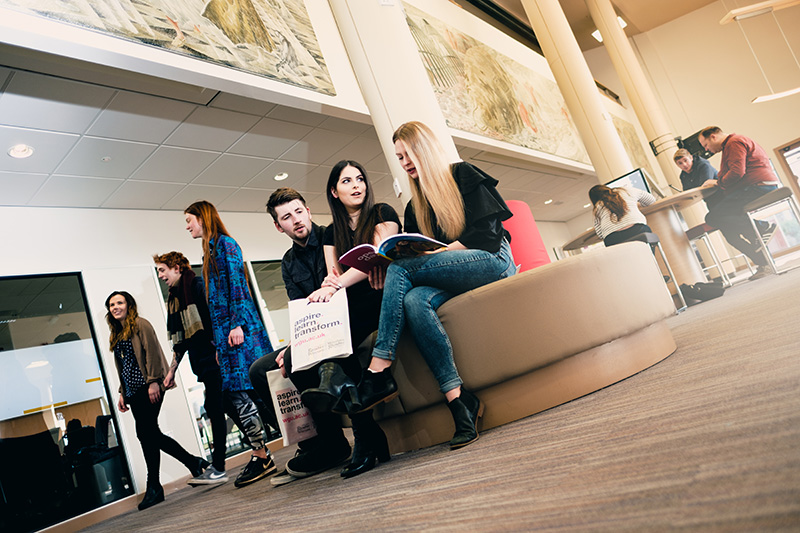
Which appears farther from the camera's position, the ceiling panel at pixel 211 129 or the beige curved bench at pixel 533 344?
the ceiling panel at pixel 211 129

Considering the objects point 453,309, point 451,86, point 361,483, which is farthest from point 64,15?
point 451,86

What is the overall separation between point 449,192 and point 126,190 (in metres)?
4.90

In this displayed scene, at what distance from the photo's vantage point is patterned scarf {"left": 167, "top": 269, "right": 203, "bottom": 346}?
2971 millimetres

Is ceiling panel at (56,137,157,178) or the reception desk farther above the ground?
ceiling panel at (56,137,157,178)

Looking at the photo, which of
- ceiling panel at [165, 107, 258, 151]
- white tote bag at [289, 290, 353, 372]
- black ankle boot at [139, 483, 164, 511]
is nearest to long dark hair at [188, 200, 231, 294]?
white tote bag at [289, 290, 353, 372]

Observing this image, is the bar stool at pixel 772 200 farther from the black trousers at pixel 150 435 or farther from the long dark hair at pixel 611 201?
the black trousers at pixel 150 435

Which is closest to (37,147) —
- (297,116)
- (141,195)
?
(141,195)

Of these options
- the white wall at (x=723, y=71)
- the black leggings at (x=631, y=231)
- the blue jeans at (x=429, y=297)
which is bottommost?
the blue jeans at (x=429, y=297)

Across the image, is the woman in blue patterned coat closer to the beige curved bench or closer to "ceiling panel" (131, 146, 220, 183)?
the beige curved bench

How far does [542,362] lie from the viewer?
172cm

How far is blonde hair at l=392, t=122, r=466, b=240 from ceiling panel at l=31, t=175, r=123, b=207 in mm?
4440

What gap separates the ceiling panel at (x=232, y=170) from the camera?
5742 mm

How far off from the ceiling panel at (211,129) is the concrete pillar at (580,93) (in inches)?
174

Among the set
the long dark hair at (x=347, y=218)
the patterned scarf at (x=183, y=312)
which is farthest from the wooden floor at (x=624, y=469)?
the patterned scarf at (x=183, y=312)
